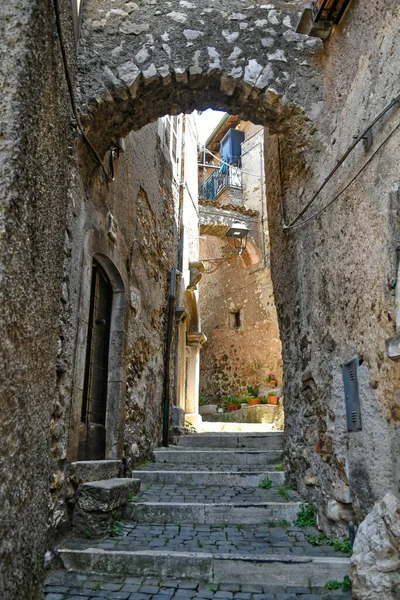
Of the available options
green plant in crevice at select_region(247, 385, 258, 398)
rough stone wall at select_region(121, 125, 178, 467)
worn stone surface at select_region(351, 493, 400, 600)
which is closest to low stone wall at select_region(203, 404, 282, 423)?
green plant in crevice at select_region(247, 385, 258, 398)

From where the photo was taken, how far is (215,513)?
3.72m

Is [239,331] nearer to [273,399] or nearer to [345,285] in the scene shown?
[273,399]

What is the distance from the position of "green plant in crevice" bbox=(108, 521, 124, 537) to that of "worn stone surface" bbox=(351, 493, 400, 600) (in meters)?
1.60

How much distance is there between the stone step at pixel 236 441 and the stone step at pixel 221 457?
0.57 metres

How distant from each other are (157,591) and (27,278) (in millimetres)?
1722

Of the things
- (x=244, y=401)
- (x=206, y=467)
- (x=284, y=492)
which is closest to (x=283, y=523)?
(x=284, y=492)

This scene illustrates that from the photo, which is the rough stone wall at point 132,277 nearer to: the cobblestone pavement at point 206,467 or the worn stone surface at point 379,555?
the cobblestone pavement at point 206,467

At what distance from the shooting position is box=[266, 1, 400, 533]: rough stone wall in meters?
2.62

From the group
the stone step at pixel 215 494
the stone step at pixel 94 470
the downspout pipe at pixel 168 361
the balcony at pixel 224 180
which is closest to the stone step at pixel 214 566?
the stone step at pixel 94 470

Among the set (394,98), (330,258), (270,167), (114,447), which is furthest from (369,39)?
(114,447)

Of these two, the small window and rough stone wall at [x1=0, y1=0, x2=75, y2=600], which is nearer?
rough stone wall at [x1=0, y1=0, x2=75, y2=600]

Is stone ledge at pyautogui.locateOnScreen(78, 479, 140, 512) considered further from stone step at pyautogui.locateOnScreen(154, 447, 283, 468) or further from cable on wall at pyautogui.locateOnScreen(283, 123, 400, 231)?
cable on wall at pyautogui.locateOnScreen(283, 123, 400, 231)

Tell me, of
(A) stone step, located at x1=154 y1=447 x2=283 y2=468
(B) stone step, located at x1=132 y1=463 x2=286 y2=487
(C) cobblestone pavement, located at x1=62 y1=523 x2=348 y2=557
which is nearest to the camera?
(C) cobblestone pavement, located at x1=62 y1=523 x2=348 y2=557

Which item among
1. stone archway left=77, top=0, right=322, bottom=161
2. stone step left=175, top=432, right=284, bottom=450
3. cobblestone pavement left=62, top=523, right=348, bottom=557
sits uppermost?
stone archway left=77, top=0, right=322, bottom=161
